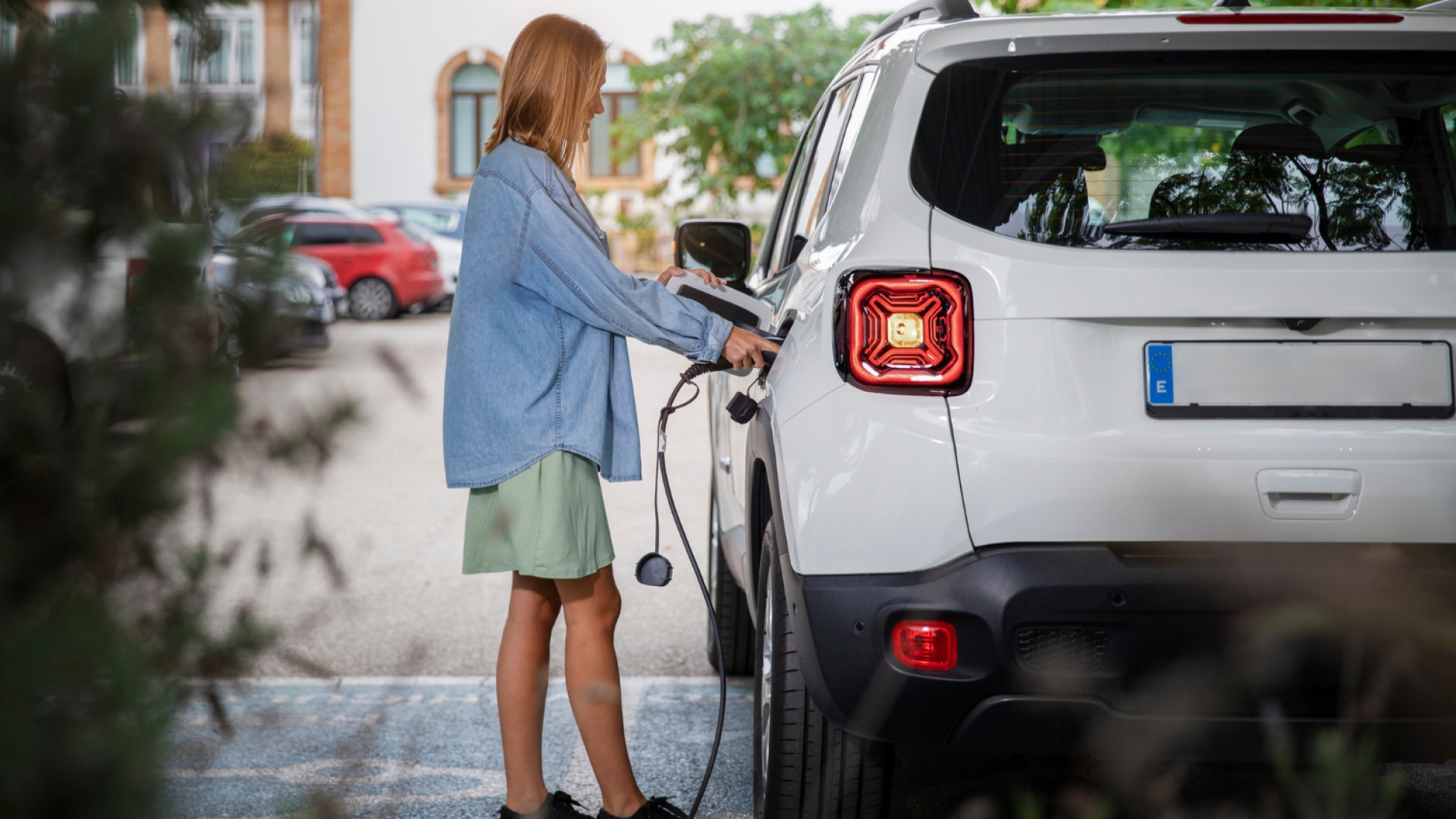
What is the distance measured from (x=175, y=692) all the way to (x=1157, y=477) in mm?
1594

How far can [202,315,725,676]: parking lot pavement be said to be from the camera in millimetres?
1061

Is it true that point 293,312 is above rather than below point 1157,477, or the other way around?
above

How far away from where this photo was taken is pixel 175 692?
3.30 ft

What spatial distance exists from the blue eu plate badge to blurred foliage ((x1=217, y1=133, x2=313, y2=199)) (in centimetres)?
170

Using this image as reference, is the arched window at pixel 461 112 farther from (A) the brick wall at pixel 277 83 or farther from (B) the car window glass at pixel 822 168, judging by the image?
(A) the brick wall at pixel 277 83

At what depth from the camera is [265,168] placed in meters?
1.02

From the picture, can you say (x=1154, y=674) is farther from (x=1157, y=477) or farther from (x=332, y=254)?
(x=332, y=254)

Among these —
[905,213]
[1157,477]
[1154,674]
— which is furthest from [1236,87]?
[1154,674]

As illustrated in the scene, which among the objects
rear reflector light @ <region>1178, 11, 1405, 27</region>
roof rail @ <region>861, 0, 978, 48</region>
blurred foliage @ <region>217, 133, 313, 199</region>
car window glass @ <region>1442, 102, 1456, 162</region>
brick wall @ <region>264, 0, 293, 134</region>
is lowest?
blurred foliage @ <region>217, 133, 313, 199</region>

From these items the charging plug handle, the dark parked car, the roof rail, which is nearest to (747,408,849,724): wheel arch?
the charging plug handle

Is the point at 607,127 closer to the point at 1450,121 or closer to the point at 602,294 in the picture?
the point at 602,294

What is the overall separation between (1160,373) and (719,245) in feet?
6.39

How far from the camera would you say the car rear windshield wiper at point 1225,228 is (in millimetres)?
2473

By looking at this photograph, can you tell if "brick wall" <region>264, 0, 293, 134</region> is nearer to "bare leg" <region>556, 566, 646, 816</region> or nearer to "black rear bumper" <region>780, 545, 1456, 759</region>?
"black rear bumper" <region>780, 545, 1456, 759</region>
